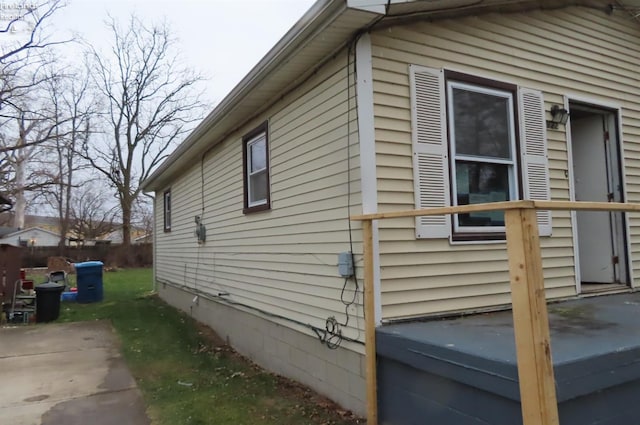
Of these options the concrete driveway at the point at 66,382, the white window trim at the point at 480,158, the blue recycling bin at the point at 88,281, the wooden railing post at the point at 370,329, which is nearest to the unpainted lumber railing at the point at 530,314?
the wooden railing post at the point at 370,329

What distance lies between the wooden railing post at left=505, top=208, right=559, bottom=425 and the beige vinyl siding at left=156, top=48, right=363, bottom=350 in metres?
1.61

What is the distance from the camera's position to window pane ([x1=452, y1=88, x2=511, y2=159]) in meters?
4.22

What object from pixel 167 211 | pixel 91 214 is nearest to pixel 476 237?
pixel 167 211

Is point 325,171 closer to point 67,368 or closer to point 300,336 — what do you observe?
point 300,336

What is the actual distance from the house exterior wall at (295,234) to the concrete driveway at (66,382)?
1.65m

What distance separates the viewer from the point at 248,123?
625cm

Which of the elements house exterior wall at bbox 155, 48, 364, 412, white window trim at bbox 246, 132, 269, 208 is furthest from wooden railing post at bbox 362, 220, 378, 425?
white window trim at bbox 246, 132, 269, 208

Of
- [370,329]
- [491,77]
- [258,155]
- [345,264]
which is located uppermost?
[491,77]

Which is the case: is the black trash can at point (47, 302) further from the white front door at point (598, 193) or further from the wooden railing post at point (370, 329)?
the white front door at point (598, 193)

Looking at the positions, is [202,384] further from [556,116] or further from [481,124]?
[556,116]

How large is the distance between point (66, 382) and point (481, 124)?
A: 5410mm

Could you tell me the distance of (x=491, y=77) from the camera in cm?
447

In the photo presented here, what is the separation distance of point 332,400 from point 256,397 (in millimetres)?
835

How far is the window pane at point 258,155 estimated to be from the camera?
5832 millimetres
